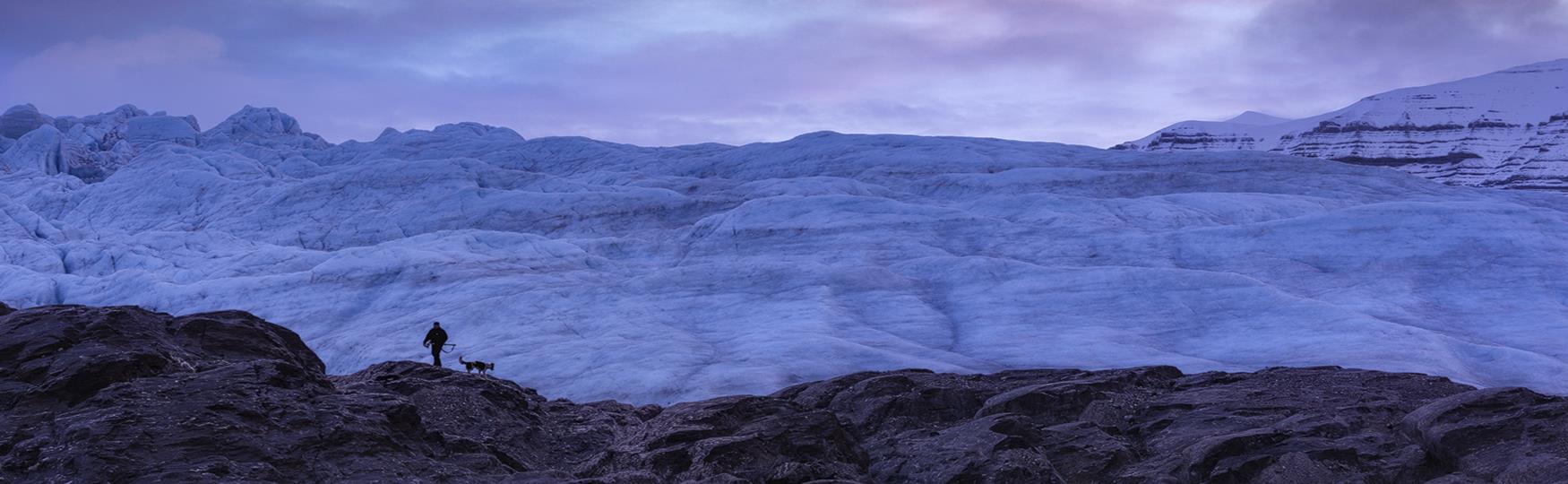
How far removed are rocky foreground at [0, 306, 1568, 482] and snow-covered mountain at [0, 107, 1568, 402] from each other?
46.3 feet

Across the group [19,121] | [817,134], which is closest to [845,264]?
[817,134]

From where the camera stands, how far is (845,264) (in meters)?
50.1

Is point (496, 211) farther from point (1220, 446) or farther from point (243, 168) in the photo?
point (1220, 446)

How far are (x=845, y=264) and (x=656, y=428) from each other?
33.9m

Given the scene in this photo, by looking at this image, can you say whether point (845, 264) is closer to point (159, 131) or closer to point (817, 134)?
point (817, 134)

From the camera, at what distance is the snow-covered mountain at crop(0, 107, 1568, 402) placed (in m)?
37.1

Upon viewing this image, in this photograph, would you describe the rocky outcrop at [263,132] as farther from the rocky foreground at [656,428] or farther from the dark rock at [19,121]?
the rocky foreground at [656,428]

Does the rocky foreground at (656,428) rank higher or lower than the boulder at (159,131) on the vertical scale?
lower

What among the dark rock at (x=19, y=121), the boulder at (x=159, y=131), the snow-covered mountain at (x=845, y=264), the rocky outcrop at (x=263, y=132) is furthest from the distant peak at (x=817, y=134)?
the dark rock at (x=19, y=121)

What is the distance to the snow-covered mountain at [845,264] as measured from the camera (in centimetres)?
3712

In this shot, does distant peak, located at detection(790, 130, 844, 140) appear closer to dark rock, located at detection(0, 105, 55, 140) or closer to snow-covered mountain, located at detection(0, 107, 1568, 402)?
snow-covered mountain, located at detection(0, 107, 1568, 402)

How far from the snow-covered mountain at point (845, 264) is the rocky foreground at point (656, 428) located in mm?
14122

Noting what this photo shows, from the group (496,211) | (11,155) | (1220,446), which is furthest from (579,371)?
(11,155)

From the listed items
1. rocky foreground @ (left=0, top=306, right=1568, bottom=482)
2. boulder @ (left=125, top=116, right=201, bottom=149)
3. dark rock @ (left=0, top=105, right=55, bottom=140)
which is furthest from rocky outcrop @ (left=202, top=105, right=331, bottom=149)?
rocky foreground @ (left=0, top=306, right=1568, bottom=482)
